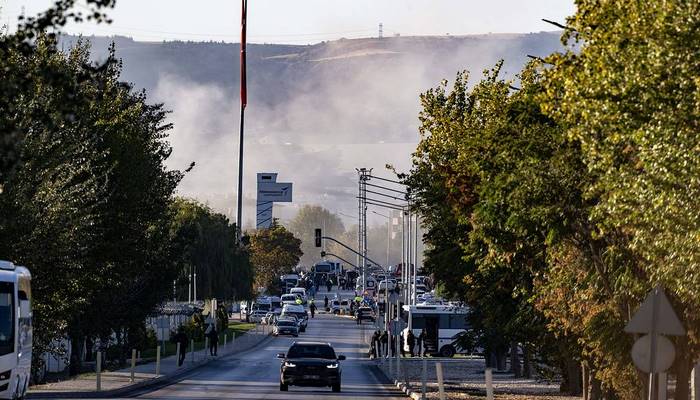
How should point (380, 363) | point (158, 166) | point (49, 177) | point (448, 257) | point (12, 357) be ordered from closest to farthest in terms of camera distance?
point (12, 357) < point (49, 177) < point (448, 257) < point (158, 166) < point (380, 363)

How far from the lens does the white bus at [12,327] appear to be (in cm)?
2983

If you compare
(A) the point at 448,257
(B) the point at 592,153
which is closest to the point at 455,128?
(A) the point at 448,257

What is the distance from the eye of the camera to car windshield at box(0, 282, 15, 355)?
98.4 ft

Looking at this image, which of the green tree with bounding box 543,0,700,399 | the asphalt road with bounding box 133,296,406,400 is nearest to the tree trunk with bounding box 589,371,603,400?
the asphalt road with bounding box 133,296,406,400

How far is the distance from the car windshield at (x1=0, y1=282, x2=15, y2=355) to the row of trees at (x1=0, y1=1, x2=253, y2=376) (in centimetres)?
239

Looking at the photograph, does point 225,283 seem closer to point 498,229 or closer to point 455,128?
point 455,128

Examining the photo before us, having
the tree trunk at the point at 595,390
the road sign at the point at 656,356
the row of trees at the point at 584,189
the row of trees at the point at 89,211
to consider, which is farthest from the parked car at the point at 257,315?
the road sign at the point at 656,356

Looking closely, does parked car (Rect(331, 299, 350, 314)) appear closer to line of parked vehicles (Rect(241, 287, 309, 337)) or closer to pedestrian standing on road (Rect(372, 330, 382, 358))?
line of parked vehicles (Rect(241, 287, 309, 337))

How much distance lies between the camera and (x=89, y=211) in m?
43.3

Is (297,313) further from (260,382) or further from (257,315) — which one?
(260,382)

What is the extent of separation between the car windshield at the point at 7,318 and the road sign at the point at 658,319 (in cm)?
1368

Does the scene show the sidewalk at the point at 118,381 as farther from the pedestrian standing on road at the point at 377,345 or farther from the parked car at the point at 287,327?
the parked car at the point at 287,327

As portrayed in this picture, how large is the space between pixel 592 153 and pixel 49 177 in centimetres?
2095

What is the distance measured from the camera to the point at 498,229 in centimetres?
3347
